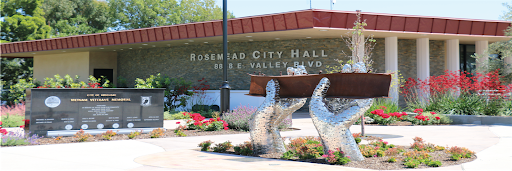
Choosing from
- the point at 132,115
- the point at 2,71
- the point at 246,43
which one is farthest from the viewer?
the point at 2,71

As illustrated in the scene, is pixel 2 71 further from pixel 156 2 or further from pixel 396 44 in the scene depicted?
pixel 396 44

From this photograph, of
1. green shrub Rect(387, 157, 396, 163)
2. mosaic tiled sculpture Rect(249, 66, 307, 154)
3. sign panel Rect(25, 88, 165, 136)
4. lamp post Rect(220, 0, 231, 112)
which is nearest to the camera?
green shrub Rect(387, 157, 396, 163)

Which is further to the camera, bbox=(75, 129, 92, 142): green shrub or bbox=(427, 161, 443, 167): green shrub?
bbox=(75, 129, 92, 142): green shrub

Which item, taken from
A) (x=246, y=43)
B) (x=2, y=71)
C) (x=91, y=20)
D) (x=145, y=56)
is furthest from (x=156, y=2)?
(x=246, y=43)

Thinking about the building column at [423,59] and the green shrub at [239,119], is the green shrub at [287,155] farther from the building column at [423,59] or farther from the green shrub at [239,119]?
the building column at [423,59]

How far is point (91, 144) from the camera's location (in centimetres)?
900

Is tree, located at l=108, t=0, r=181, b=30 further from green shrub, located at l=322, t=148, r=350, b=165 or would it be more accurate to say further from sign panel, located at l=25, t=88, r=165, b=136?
green shrub, located at l=322, t=148, r=350, b=165

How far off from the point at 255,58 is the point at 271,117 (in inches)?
610

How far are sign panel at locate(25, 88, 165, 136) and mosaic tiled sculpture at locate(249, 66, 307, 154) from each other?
4.99m

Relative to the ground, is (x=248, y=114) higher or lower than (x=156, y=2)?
lower

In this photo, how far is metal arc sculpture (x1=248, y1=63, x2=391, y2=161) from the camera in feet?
20.4

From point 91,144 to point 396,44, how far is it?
51.1ft

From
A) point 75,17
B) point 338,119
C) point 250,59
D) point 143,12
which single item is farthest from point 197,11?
point 338,119

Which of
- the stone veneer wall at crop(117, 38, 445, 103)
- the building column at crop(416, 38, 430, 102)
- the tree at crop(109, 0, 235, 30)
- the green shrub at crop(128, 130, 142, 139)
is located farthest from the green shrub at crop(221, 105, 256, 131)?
the tree at crop(109, 0, 235, 30)
